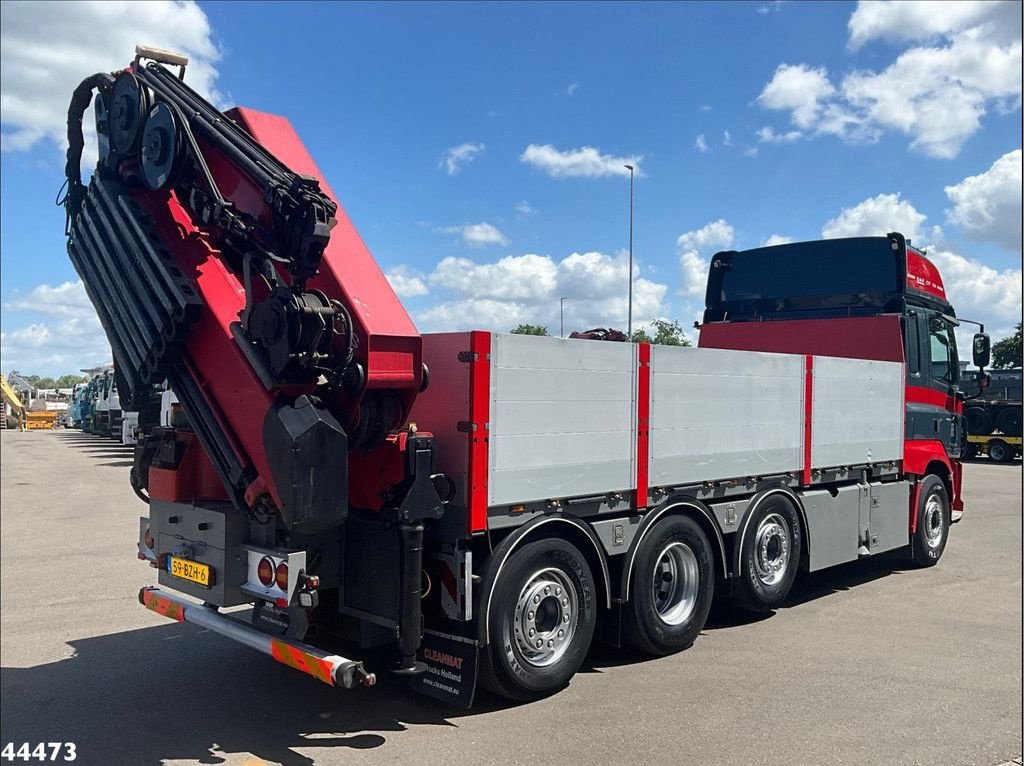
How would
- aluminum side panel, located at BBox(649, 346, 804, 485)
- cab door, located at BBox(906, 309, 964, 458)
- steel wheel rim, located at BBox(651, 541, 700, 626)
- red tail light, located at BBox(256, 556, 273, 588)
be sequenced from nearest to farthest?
red tail light, located at BBox(256, 556, 273, 588) < aluminum side panel, located at BBox(649, 346, 804, 485) < steel wheel rim, located at BBox(651, 541, 700, 626) < cab door, located at BBox(906, 309, 964, 458)

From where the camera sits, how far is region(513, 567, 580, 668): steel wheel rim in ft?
17.0

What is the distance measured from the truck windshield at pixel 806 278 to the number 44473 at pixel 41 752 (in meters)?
8.25

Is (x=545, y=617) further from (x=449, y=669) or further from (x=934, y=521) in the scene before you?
(x=934, y=521)

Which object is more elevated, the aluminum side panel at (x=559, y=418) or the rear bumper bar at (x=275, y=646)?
the aluminum side panel at (x=559, y=418)

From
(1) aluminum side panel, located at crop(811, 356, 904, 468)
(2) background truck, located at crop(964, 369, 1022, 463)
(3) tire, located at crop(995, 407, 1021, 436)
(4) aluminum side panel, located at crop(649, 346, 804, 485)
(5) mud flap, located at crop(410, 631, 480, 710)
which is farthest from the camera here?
(2) background truck, located at crop(964, 369, 1022, 463)

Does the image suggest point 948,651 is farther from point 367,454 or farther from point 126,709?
point 126,709

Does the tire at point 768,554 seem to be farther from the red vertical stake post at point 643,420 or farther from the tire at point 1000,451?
the tire at point 1000,451

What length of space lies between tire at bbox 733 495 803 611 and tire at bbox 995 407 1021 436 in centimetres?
2327

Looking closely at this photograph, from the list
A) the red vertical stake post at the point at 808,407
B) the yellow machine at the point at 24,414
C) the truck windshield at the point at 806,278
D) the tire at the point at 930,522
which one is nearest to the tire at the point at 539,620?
the red vertical stake post at the point at 808,407

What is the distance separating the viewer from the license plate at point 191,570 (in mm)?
5027

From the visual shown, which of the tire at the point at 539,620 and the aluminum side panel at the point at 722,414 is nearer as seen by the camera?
the tire at the point at 539,620

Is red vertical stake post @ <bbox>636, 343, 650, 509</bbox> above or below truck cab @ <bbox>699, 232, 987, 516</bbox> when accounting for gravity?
below

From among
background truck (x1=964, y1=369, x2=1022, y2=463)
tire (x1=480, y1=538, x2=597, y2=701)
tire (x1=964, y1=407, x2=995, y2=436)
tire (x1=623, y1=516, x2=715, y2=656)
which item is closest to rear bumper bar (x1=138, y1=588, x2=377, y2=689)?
tire (x1=480, y1=538, x2=597, y2=701)

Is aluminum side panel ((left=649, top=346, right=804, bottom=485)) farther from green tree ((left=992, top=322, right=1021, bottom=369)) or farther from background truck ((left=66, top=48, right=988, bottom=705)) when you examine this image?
green tree ((left=992, top=322, right=1021, bottom=369))
